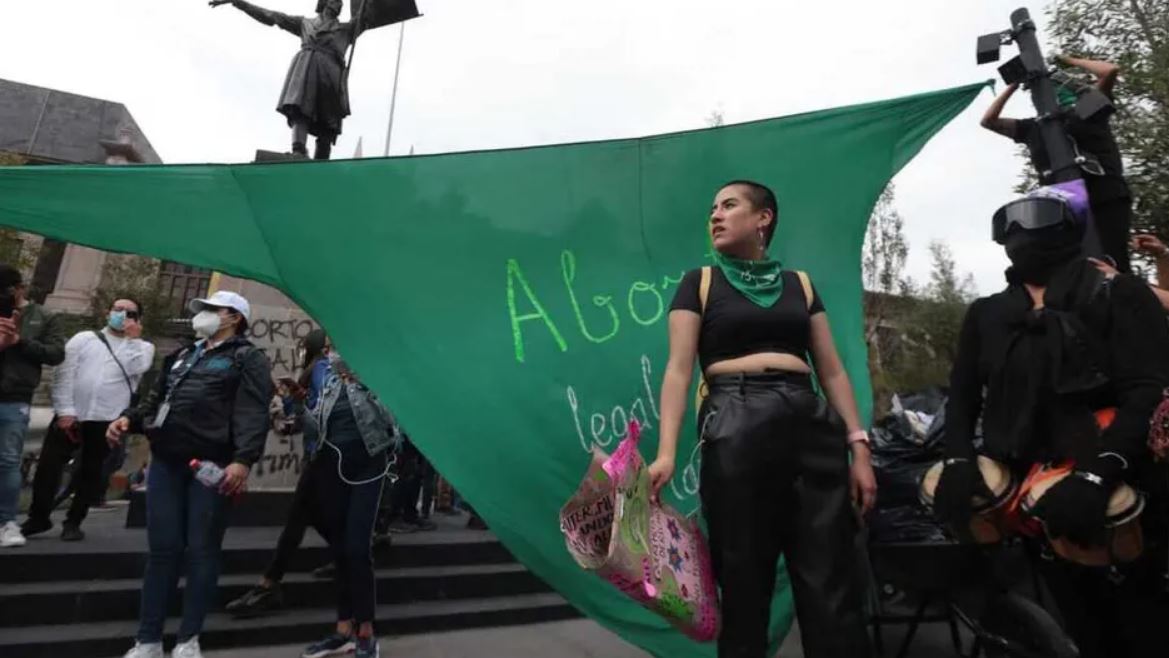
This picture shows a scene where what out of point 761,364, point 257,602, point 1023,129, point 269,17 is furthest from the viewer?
point 269,17

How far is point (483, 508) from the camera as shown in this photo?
7.64ft

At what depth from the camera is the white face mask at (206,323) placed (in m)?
3.49

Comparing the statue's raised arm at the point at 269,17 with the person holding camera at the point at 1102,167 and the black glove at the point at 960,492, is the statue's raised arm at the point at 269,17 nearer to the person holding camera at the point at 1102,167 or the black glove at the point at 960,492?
the person holding camera at the point at 1102,167

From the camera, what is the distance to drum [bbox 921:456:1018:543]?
6.09ft

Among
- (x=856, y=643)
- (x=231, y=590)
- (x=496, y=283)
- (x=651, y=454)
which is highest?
(x=496, y=283)

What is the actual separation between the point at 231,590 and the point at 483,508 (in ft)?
9.15

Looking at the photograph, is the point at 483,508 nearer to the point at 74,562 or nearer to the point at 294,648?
the point at 294,648

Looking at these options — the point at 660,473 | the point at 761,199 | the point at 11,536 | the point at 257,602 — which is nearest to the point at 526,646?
the point at 257,602

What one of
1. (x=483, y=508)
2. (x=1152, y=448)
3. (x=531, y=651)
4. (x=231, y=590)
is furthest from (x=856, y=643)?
(x=231, y=590)

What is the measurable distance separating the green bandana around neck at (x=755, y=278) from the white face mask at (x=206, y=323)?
282cm

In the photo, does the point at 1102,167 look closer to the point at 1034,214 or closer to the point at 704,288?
the point at 1034,214

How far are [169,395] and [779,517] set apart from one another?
3.12 m

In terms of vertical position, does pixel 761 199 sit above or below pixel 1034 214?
above

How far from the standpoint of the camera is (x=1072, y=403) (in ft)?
5.96
